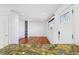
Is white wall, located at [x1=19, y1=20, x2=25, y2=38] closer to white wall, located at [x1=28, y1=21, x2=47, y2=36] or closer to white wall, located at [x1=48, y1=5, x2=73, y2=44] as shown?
white wall, located at [x1=28, y1=21, x2=47, y2=36]

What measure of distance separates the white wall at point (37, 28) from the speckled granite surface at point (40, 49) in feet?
0.75

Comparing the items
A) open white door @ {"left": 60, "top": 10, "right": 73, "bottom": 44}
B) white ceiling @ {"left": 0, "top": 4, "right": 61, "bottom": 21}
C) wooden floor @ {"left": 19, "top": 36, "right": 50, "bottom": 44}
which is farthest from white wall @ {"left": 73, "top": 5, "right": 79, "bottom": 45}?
wooden floor @ {"left": 19, "top": 36, "right": 50, "bottom": 44}

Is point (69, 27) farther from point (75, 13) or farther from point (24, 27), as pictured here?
point (24, 27)

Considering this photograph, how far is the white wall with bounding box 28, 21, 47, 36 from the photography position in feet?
6.50

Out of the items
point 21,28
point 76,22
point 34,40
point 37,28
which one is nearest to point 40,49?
point 34,40

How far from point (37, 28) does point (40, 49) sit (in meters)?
0.40

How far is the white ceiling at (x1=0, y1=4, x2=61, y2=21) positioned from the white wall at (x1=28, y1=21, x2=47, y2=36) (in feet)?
0.24

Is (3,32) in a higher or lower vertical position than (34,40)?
higher

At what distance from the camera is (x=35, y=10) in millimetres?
1901

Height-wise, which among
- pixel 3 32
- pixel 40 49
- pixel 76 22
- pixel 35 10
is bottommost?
pixel 40 49

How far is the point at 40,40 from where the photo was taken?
1.93 m

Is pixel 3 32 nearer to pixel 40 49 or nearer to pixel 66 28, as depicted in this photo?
pixel 40 49
